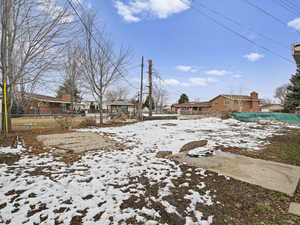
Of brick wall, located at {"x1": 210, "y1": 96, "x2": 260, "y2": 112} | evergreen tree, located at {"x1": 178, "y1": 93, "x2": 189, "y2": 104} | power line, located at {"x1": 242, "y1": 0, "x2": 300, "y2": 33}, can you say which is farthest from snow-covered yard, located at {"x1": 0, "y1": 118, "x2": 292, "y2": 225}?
evergreen tree, located at {"x1": 178, "y1": 93, "x2": 189, "y2": 104}

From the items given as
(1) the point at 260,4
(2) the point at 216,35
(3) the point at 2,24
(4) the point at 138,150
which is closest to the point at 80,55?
(3) the point at 2,24

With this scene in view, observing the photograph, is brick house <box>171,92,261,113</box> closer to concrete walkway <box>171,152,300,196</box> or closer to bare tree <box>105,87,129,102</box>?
bare tree <box>105,87,129,102</box>

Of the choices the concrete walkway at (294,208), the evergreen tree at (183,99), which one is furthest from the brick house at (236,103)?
the concrete walkway at (294,208)

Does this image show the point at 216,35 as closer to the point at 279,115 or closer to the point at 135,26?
the point at 135,26

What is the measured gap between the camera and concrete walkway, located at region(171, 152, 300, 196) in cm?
249

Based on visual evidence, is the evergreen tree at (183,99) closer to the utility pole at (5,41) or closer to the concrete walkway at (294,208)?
the utility pole at (5,41)

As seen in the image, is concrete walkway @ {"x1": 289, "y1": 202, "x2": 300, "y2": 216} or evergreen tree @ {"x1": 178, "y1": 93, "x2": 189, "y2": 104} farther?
evergreen tree @ {"x1": 178, "y1": 93, "x2": 189, "y2": 104}

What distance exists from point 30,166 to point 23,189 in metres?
1.09

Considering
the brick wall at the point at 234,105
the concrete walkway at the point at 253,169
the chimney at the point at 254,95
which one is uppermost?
the chimney at the point at 254,95

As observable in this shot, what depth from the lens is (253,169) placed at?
3.07 metres

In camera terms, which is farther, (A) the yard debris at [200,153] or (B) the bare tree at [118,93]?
(B) the bare tree at [118,93]

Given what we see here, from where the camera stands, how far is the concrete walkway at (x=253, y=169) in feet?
8.16

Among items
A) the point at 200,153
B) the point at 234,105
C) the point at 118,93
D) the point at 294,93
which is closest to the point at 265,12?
the point at 200,153

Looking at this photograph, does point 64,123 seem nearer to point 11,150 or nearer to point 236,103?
point 11,150
